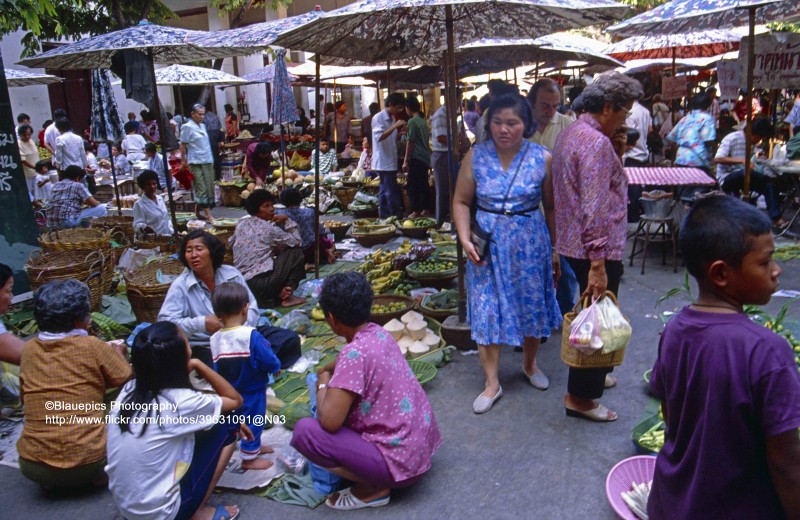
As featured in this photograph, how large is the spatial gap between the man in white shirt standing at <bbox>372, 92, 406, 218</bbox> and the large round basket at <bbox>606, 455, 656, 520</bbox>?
727 cm

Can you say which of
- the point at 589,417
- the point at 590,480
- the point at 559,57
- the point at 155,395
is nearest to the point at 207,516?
the point at 155,395

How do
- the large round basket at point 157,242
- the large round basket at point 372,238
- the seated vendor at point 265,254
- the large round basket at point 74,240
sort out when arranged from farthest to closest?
1. the large round basket at point 372,238
2. the large round basket at point 157,242
3. the large round basket at point 74,240
4. the seated vendor at point 265,254

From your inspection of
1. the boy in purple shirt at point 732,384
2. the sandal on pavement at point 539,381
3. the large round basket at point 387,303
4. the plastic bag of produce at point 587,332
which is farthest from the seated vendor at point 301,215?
the boy in purple shirt at point 732,384

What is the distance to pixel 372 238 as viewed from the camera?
8.57 m

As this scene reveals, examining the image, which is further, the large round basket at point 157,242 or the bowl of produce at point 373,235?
the bowl of produce at point 373,235

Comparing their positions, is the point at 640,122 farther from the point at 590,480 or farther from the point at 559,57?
the point at 590,480

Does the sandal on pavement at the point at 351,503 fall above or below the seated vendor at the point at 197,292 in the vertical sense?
below

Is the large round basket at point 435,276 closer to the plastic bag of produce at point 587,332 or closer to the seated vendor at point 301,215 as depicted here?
the seated vendor at point 301,215

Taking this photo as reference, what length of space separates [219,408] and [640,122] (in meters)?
8.67

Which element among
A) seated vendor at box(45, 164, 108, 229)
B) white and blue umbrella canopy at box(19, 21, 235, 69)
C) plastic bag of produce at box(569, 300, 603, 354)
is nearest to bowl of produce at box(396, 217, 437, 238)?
white and blue umbrella canopy at box(19, 21, 235, 69)

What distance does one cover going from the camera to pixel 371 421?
292cm

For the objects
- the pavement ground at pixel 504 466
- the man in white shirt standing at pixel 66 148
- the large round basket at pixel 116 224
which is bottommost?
the pavement ground at pixel 504 466

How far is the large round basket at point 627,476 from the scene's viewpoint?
9.25 feet

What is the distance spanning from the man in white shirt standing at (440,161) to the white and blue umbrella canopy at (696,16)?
9.83 feet
